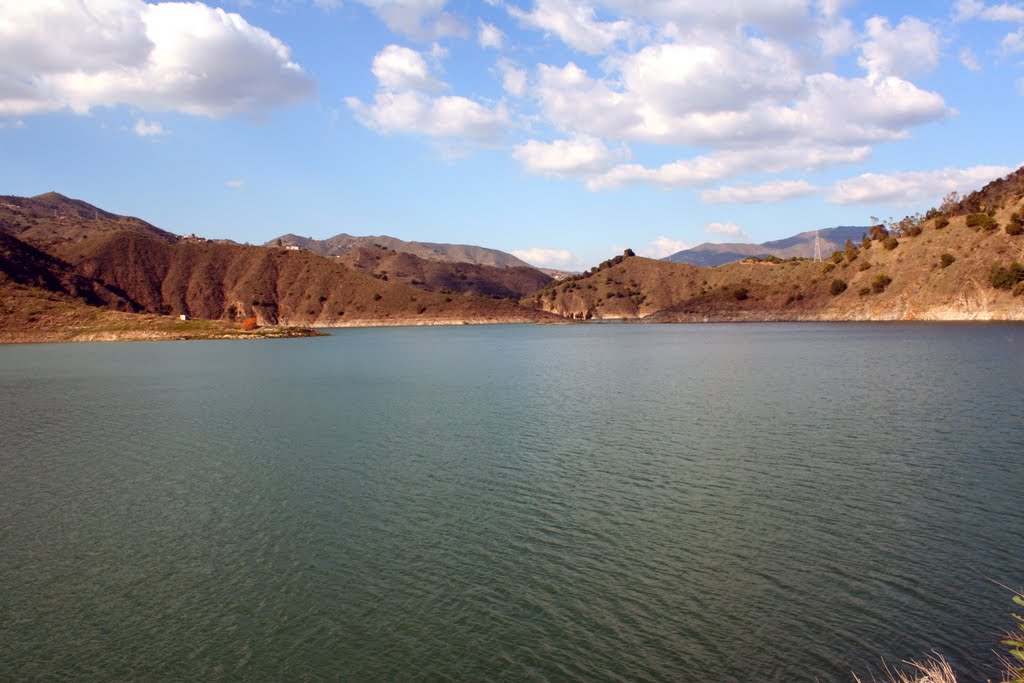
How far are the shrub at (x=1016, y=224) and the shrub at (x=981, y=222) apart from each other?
311cm

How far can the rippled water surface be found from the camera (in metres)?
11.5

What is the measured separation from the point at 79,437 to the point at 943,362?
6173 cm

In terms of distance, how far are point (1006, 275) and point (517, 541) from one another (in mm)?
131168

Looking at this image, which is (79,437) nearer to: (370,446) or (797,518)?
(370,446)

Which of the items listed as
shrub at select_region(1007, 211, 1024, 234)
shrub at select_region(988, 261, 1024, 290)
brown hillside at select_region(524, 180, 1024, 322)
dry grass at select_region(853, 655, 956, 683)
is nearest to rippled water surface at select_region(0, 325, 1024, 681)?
dry grass at select_region(853, 655, 956, 683)

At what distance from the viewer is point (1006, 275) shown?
11506 centimetres

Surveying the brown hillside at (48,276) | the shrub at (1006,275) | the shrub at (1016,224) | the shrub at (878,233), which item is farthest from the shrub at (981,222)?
the brown hillside at (48,276)

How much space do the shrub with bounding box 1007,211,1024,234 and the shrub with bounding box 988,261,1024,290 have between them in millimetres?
7921

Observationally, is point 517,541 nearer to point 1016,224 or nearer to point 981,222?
point 1016,224

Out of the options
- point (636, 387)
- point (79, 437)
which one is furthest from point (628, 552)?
point (636, 387)

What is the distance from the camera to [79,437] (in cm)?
3186

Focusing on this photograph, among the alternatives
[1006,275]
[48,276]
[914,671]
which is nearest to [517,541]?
[914,671]

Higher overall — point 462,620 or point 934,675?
point 934,675

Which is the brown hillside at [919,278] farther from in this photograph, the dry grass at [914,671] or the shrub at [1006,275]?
the dry grass at [914,671]
